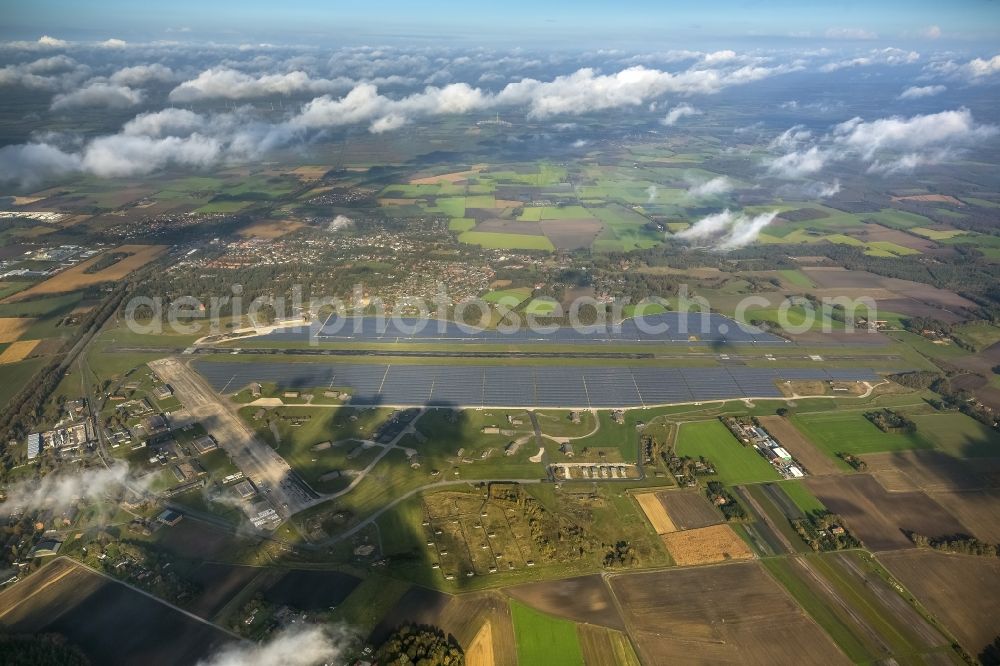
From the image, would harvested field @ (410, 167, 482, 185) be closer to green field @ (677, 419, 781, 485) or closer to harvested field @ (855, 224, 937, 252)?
harvested field @ (855, 224, 937, 252)

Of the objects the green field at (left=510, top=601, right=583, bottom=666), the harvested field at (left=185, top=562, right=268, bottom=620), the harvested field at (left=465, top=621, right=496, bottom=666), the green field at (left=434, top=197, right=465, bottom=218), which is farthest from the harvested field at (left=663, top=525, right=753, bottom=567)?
the green field at (left=434, top=197, right=465, bottom=218)

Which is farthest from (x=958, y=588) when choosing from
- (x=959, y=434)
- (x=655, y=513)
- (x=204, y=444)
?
(x=204, y=444)

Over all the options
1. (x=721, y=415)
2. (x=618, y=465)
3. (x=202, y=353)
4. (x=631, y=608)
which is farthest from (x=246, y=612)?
(x=721, y=415)

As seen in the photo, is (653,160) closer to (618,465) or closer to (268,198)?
(268,198)

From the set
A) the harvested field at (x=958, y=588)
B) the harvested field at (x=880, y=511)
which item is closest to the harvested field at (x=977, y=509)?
the harvested field at (x=880, y=511)

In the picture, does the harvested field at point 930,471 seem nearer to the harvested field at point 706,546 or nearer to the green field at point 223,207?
the harvested field at point 706,546
